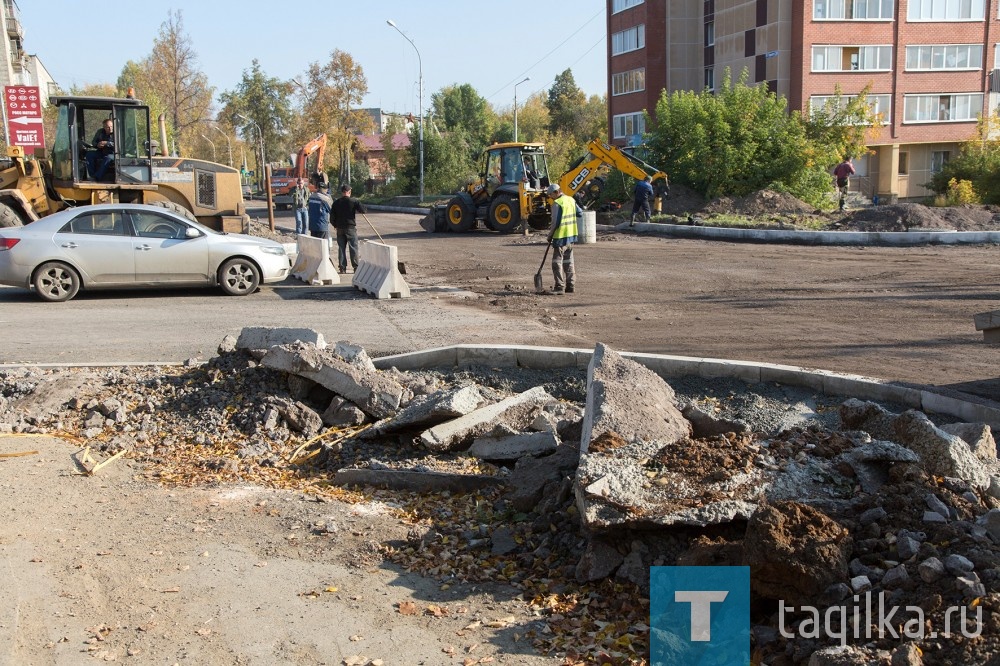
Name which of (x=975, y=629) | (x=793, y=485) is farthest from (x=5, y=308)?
(x=975, y=629)

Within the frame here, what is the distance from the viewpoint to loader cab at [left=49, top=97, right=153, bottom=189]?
748 inches

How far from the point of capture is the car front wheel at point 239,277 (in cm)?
1520

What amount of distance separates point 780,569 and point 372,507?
3061mm

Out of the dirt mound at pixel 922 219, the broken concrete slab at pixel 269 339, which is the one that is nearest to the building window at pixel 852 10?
the dirt mound at pixel 922 219

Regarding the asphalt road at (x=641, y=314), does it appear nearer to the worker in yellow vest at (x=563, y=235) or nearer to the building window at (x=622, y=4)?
the worker in yellow vest at (x=563, y=235)

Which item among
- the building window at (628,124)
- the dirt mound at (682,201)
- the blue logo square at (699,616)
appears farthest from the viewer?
the building window at (628,124)

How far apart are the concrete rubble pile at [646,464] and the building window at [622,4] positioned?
5550 cm

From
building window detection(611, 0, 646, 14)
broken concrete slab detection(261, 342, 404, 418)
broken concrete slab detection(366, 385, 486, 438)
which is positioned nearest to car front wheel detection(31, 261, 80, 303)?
broken concrete slab detection(261, 342, 404, 418)

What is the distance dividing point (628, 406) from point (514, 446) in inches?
47.2

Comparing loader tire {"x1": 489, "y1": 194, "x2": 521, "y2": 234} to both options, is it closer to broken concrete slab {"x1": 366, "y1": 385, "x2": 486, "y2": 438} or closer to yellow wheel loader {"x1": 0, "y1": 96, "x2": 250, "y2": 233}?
yellow wheel loader {"x1": 0, "y1": 96, "x2": 250, "y2": 233}

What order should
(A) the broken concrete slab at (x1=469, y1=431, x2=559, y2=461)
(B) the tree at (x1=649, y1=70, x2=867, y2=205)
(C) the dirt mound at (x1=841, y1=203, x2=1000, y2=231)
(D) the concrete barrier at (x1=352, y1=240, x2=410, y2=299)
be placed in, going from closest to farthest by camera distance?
(A) the broken concrete slab at (x1=469, y1=431, x2=559, y2=461) → (D) the concrete barrier at (x1=352, y1=240, x2=410, y2=299) → (C) the dirt mound at (x1=841, y1=203, x2=1000, y2=231) → (B) the tree at (x1=649, y1=70, x2=867, y2=205)

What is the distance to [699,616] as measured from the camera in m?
4.64

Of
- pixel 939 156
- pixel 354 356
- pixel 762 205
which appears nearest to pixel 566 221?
pixel 354 356

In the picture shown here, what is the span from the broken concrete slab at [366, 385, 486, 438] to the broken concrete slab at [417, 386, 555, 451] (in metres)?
0.07
